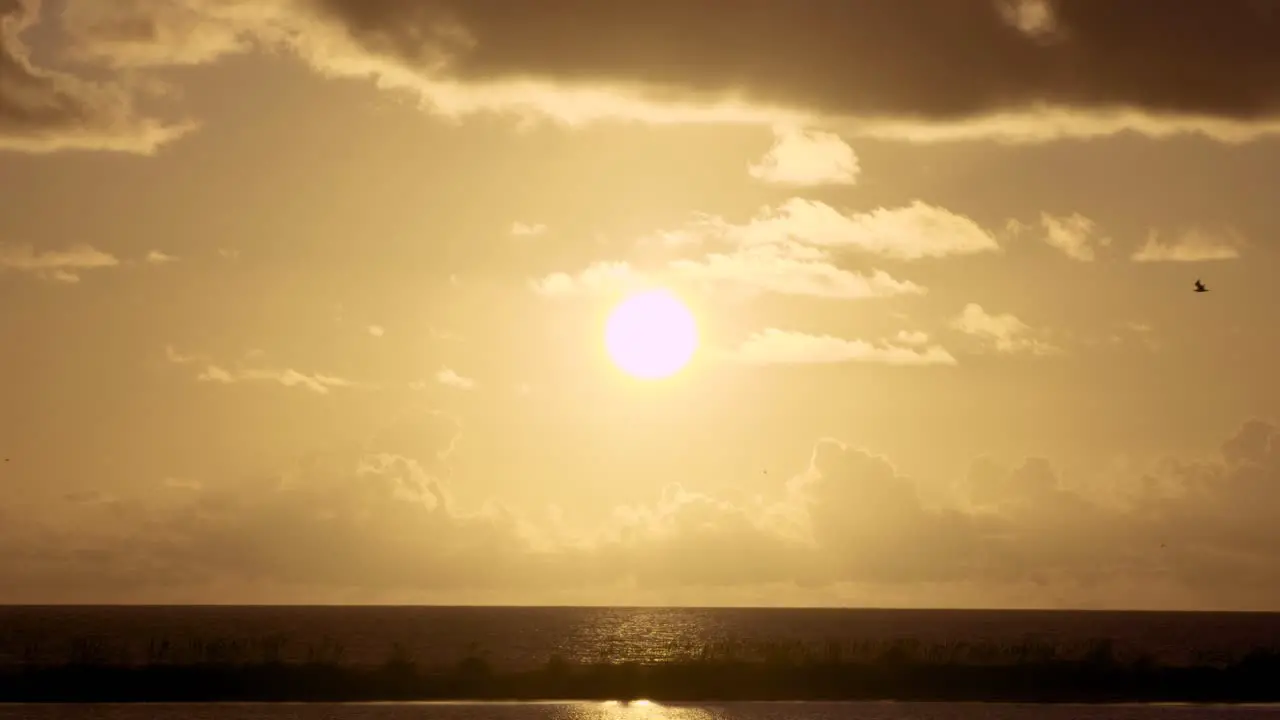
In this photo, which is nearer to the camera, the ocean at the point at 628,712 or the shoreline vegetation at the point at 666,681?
the ocean at the point at 628,712

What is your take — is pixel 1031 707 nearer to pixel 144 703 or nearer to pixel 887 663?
pixel 887 663

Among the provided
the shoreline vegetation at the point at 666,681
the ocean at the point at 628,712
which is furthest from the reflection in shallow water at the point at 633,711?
the shoreline vegetation at the point at 666,681

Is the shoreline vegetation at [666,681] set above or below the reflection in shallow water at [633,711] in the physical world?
above

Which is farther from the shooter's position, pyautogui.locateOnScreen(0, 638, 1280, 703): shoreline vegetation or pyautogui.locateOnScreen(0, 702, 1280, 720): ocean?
pyautogui.locateOnScreen(0, 638, 1280, 703): shoreline vegetation

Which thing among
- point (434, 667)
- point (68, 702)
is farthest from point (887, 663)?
point (68, 702)

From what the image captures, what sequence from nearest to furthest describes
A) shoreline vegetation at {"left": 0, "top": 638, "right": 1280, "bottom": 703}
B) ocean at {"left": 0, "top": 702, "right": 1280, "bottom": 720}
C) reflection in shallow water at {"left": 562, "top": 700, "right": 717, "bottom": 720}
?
ocean at {"left": 0, "top": 702, "right": 1280, "bottom": 720} → reflection in shallow water at {"left": 562, "top": 700, "right": 717, "bottom": 720} → shoreline vegetation at {"left": 0, "top": 638, "right": 1280, "bottom": 703}

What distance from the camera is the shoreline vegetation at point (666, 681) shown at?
75.3 meters

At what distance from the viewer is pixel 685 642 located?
160625 millimetres

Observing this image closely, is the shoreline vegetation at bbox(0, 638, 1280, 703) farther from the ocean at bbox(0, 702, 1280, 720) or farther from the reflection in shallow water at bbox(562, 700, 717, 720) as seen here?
the ocean at bbox(0, 702, 1280, 720)

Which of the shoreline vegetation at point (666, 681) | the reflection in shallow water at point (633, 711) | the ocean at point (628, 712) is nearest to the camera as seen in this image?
the ocean at point (628, 712)

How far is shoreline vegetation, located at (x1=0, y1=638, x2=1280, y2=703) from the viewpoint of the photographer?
2965 inches

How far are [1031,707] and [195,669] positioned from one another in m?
43.8

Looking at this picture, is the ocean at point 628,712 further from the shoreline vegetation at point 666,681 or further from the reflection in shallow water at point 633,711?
the shoreline vegetation at point 666,681

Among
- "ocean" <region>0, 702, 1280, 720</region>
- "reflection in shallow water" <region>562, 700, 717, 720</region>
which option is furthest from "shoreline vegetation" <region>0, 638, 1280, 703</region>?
"ocean" <region>0, 702, 1280, 720</region>
